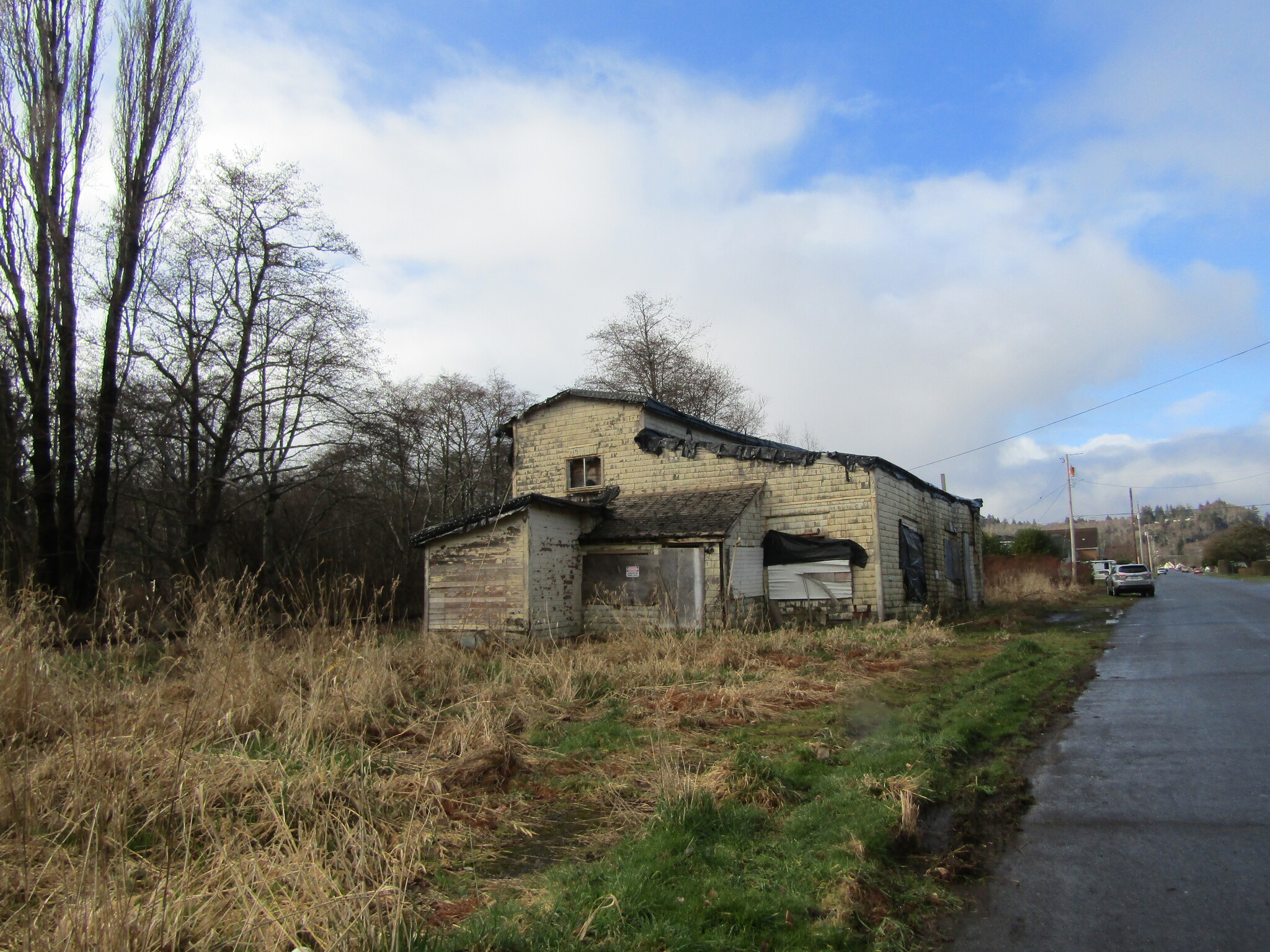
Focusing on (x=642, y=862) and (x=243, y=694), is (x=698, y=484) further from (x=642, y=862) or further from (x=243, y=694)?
(x=642, y=862)

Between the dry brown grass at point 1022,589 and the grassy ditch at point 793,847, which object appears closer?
the grassy ditch at point 793,847

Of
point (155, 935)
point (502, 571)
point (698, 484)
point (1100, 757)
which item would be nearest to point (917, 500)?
point (698, 484)

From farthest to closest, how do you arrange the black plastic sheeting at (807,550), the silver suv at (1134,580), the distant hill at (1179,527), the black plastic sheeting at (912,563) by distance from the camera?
the distant hill at (1179,527)
the silver suv at (1134,580)
the black plastic sheeting at (912,563)
the black plastic sheeting at (807,550)

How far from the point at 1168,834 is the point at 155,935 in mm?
5210

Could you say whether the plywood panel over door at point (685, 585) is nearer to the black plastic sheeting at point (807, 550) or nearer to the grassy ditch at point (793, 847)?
the black plastic sheeting at point (807, 550)

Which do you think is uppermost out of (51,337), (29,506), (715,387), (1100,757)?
(715,387)

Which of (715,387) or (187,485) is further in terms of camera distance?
(715,387)

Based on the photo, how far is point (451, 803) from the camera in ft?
16.1

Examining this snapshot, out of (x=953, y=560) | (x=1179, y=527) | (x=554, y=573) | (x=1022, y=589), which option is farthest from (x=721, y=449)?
(x=1179, y=527)

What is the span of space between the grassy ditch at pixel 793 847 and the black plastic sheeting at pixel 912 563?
11.1 meters

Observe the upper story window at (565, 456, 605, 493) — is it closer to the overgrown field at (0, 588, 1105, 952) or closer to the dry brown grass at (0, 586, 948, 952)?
the dry brown grass at (0, 586, 948, 952)

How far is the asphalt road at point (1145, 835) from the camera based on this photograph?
3.39 metres

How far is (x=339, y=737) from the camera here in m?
5.82

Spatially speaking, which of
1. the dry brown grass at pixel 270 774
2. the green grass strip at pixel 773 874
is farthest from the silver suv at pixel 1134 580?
the green grass strip at pixel 773 874
